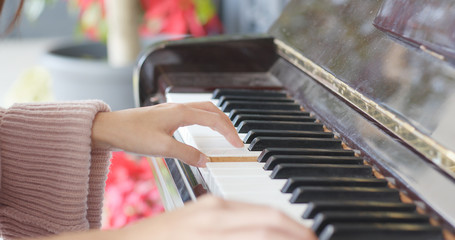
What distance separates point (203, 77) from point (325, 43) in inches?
12.5

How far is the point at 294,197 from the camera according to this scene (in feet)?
2.39

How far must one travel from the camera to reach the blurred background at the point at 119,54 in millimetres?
1983

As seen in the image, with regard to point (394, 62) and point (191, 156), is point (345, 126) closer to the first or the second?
point (394, 62)

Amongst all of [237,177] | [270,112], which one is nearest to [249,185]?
[237,177]

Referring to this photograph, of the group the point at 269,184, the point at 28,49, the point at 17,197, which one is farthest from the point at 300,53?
the point at 28,49

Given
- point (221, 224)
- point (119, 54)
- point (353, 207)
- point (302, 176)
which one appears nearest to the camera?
point (221, 224)

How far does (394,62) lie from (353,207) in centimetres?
32

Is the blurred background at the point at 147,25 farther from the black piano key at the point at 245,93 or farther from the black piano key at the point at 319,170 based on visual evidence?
the black piano key at the point at 319,170

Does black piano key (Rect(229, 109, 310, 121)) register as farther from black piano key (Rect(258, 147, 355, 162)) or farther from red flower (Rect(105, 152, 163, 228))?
red flower (Rect(105, 152, 163, 228))

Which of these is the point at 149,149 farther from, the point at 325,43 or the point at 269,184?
the point at 325,43

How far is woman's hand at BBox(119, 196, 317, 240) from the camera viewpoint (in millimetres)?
564

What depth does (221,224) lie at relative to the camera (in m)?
0.58

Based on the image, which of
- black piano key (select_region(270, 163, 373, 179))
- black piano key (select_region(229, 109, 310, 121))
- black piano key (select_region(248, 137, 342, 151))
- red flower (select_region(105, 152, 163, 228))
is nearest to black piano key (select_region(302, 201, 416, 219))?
black piano key (select_region(270, 163, 373, 179))

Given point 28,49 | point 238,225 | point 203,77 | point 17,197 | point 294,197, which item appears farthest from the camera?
point 28,49
